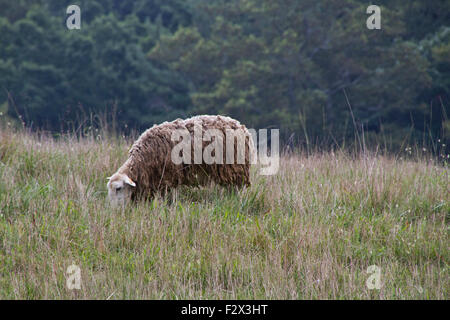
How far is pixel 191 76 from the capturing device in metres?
25.5

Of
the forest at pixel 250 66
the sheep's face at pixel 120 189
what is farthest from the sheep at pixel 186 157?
the forest at pixel 250 66

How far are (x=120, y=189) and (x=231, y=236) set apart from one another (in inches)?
54.0

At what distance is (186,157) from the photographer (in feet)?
17.0

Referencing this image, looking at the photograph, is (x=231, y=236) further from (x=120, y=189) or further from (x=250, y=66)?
(x=250, y=66)

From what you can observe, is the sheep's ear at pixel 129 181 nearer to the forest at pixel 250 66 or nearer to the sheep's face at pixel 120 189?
the sheep's face at pixel 120 189

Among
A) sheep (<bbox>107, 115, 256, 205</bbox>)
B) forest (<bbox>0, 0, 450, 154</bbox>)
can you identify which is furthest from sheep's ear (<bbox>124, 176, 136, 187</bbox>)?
forest (<bbox>0, 0, 450, 154</bbox>)

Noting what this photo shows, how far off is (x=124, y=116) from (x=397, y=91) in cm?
1320

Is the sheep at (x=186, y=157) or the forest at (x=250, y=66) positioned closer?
the sheep at (x=186, y=157)

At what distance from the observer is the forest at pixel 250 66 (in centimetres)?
2114

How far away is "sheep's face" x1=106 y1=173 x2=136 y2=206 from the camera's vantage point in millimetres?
4855

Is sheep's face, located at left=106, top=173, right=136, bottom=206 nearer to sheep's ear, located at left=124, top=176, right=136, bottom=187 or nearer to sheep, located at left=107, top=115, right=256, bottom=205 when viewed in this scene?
sheep's ear, located at left=124, top=176, right=136, bottom=187

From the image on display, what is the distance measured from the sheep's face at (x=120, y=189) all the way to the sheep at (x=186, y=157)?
0.36 feet

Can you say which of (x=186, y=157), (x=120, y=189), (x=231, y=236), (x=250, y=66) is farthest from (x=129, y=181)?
(x=250, y=66)

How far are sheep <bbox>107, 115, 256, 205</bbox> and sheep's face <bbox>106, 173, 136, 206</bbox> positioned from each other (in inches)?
4.3
